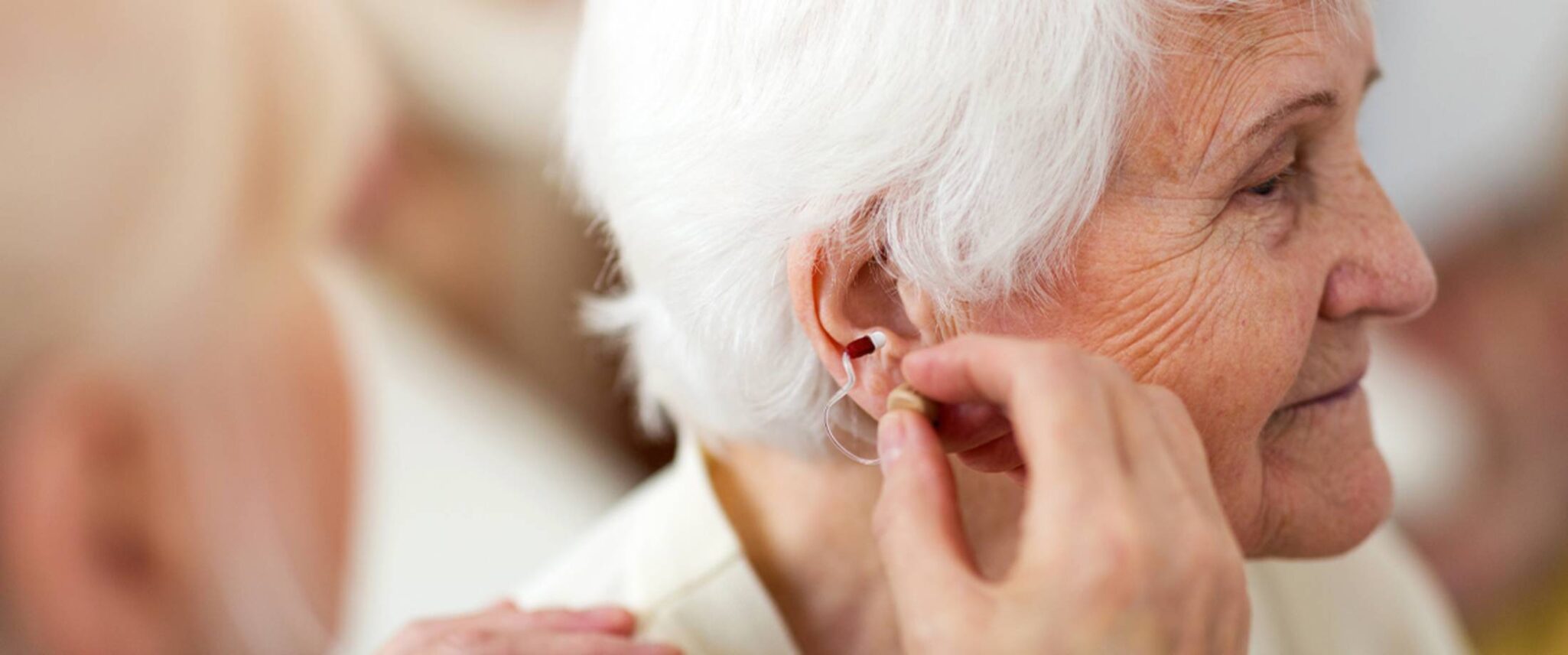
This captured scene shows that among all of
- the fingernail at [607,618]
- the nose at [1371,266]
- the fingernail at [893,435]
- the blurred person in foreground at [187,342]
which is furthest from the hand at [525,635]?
the blurred person in foreground at [187,342]

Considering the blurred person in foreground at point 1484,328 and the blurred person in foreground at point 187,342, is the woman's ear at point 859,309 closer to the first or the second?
the blurred person in foreground at point 187,342

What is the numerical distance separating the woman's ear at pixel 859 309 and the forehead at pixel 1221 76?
0.66 ft

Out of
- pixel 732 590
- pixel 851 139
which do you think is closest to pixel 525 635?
pixel 732 590

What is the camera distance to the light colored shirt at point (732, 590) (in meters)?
1.03

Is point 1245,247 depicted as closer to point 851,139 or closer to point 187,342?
point 851,139

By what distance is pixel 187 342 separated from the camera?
1725 millimetres

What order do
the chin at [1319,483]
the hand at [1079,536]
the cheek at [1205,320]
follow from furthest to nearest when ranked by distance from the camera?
the chin at [1319,483] → the cheek at [1205,320] → the hand at [1079,536]

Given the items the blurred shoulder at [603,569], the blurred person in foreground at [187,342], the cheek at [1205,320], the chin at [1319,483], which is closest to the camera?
the cheek at [1205,320]

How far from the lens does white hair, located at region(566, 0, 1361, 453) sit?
0.75 m

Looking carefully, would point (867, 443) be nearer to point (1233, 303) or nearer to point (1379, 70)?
point (1233, 303)

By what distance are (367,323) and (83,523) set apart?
51 centimetres

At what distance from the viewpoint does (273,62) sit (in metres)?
1.75

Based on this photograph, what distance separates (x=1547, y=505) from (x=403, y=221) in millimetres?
2188

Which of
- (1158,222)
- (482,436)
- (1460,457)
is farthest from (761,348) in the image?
(1460,457)
